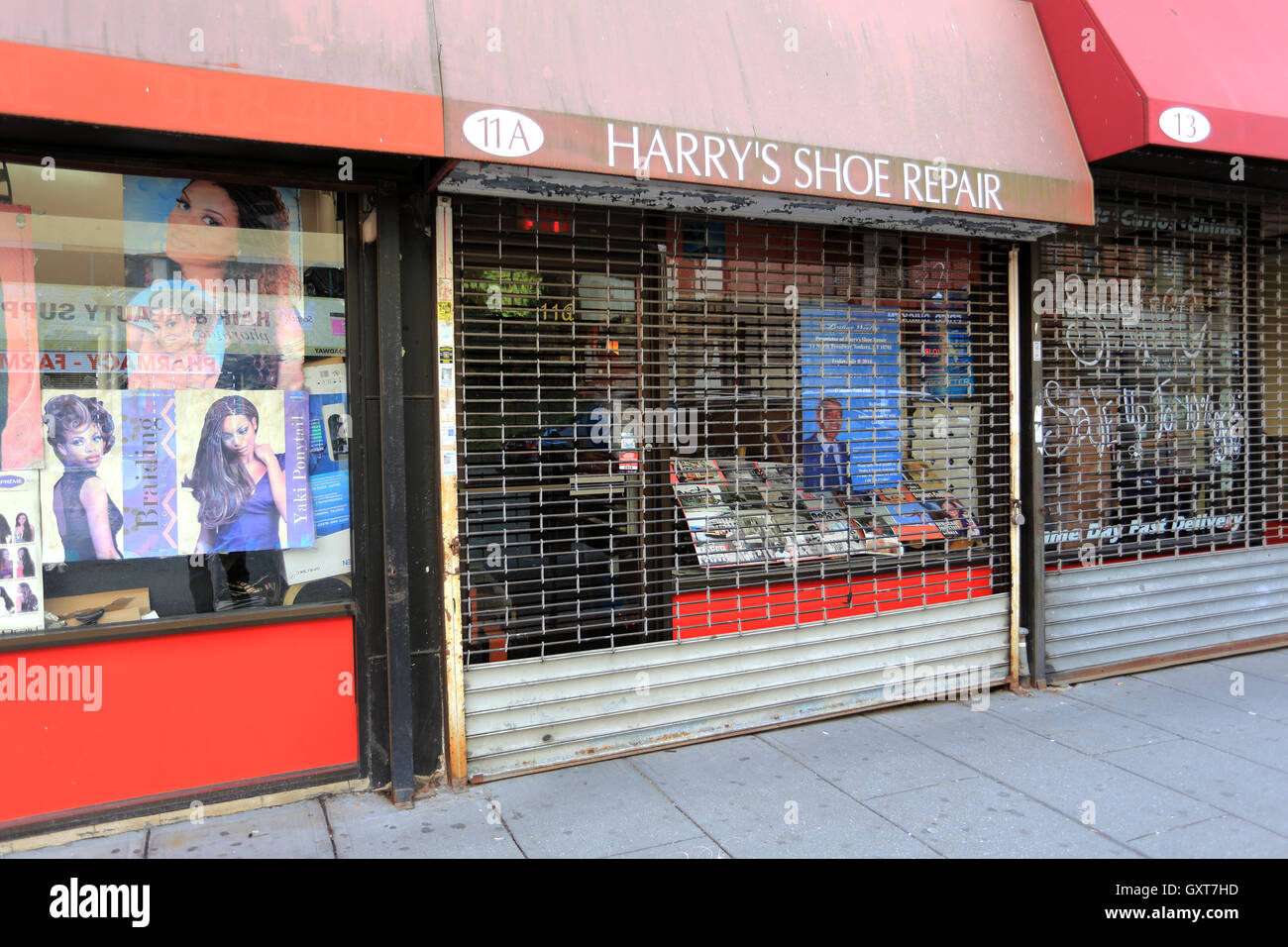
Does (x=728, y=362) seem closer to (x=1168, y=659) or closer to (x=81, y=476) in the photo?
(x=81, y=476)

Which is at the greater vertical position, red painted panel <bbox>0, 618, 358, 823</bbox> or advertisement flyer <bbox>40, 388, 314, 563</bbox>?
advertisement flyer <bbox>40, 388, 314, 563</bbox>

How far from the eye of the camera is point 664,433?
4.82 m

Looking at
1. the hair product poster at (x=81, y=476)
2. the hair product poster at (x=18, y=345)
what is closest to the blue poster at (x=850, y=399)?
the hair product poster at (x=81, y=476)

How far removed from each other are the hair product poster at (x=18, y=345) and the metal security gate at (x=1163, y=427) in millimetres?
5555

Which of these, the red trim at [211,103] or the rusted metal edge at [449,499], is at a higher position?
the red trim at [211,103]

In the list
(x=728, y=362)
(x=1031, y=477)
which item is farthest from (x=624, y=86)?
(x=1031, y=477)

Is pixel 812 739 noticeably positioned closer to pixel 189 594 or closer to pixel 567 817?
pixel 567 817

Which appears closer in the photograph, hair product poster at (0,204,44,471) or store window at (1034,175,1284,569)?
hair product poster at (0,204,44,471)

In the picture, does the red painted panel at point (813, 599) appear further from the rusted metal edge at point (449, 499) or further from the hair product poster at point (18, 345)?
the hair product poster at point (18, 345)

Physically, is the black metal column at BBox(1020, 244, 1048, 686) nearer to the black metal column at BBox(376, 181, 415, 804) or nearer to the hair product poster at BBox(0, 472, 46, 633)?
the black metal column at BBox(376, 181, 415, 804)

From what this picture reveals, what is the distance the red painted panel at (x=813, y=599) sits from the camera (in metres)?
4.95

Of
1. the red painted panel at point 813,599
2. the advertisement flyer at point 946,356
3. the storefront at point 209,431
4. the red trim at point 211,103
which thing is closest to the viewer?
the red trim at point 211,103

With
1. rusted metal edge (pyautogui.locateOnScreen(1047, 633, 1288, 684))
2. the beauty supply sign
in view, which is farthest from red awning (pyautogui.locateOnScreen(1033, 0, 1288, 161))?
rusted metal edge (pyautogui.locateOnScreen(1047, 633, 1288, 684))

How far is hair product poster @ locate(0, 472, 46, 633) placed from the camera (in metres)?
3.72
